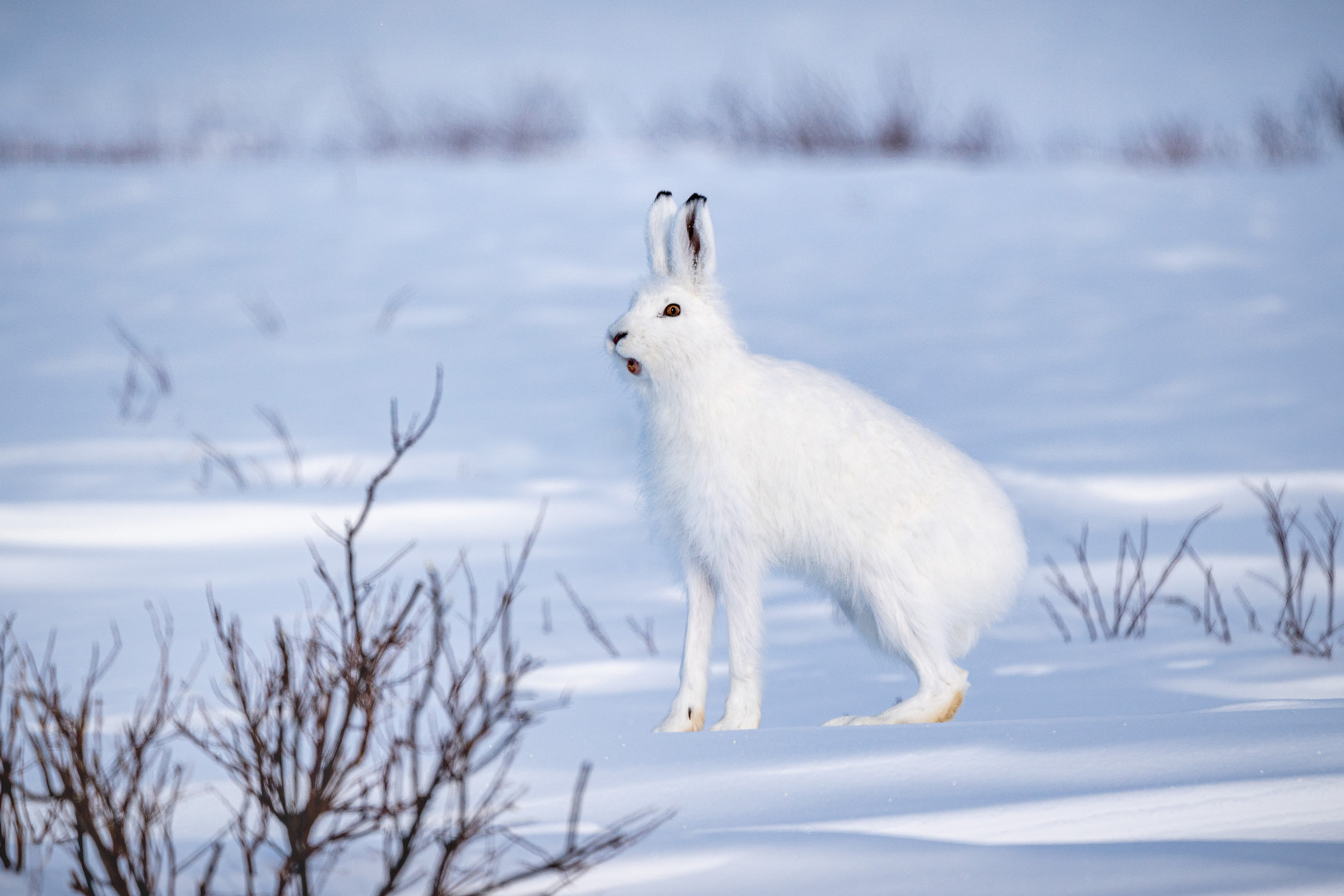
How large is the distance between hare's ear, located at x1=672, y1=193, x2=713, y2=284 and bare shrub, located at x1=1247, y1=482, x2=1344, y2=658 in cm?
236

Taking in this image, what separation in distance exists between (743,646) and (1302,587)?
9.30 feet

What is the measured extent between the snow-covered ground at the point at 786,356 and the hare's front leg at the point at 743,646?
1.11 feet

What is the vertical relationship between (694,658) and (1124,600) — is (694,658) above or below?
below

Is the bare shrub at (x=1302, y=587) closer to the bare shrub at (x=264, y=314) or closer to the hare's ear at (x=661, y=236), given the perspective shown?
the hare's ear at (x=661, y=236)

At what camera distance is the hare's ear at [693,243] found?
3617mm

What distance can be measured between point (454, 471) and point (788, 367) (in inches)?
160

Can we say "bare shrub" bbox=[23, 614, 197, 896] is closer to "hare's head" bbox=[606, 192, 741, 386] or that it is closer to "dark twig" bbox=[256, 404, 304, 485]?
"hare's head" bbox=[606, 192, 741, 386]

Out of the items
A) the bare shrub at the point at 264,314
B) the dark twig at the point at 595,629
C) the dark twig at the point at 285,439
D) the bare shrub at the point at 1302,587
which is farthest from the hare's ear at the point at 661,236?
the bare shrub at the point at 264,314

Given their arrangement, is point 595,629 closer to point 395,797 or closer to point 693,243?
point 693,243

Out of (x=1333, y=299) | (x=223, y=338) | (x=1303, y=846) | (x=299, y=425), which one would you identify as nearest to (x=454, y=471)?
(x=299, y=425)

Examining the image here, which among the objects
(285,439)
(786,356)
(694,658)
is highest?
(786,356)

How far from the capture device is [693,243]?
3664 mm

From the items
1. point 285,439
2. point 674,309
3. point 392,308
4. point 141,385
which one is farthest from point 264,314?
point 674,309

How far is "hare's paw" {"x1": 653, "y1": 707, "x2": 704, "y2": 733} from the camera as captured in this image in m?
3.51
